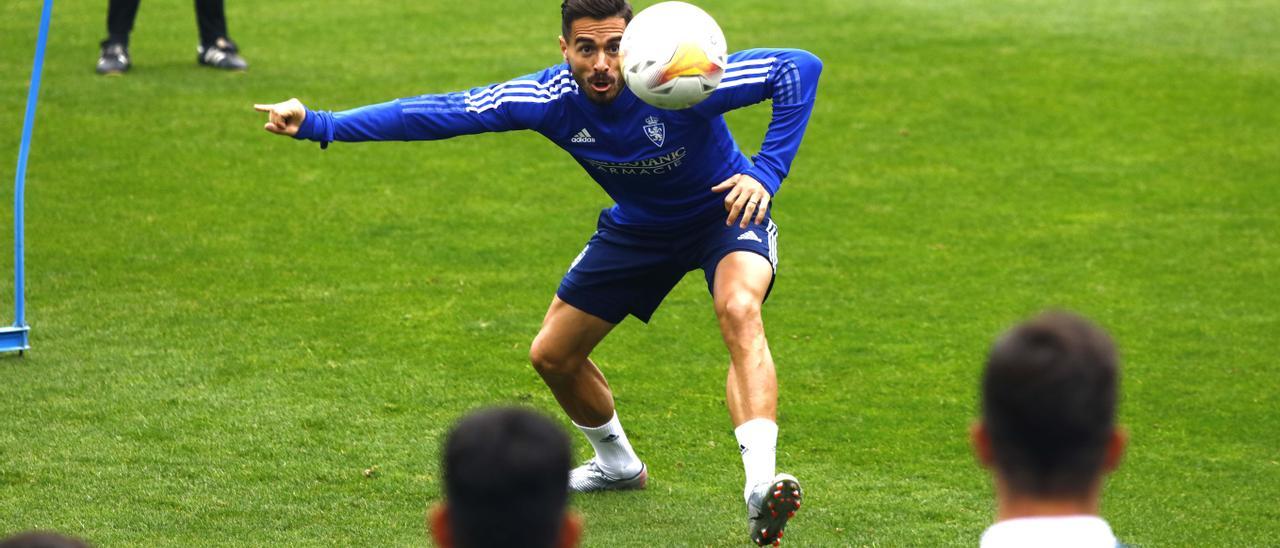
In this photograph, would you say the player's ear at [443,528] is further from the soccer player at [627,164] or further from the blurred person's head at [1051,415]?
the soccer player at [627,164]

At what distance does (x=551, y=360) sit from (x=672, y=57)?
4.49 feet

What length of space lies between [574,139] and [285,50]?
951 centimetres

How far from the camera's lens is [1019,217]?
11.0 m

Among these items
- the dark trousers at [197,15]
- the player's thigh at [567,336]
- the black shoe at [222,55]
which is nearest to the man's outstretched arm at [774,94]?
the player's thigh at [567,336]

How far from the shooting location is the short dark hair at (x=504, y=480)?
8.89 ft

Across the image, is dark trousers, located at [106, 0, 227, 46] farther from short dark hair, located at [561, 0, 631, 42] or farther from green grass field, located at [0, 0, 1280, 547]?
short dark hair, located at [561, 0, 631, 42]

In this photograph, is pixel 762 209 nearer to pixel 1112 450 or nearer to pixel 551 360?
pixel 551 360

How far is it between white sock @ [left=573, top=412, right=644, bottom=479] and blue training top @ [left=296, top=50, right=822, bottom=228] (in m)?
0.88

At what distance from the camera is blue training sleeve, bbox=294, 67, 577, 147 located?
6250 mm

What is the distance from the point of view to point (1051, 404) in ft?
9.07

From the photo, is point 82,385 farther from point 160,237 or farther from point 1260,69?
point 1260,69

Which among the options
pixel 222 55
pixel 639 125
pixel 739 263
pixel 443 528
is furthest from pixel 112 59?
pixel 443 528

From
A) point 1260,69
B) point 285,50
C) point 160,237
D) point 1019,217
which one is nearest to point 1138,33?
point 1260,69

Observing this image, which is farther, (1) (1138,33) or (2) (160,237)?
(1) (1138,33)
